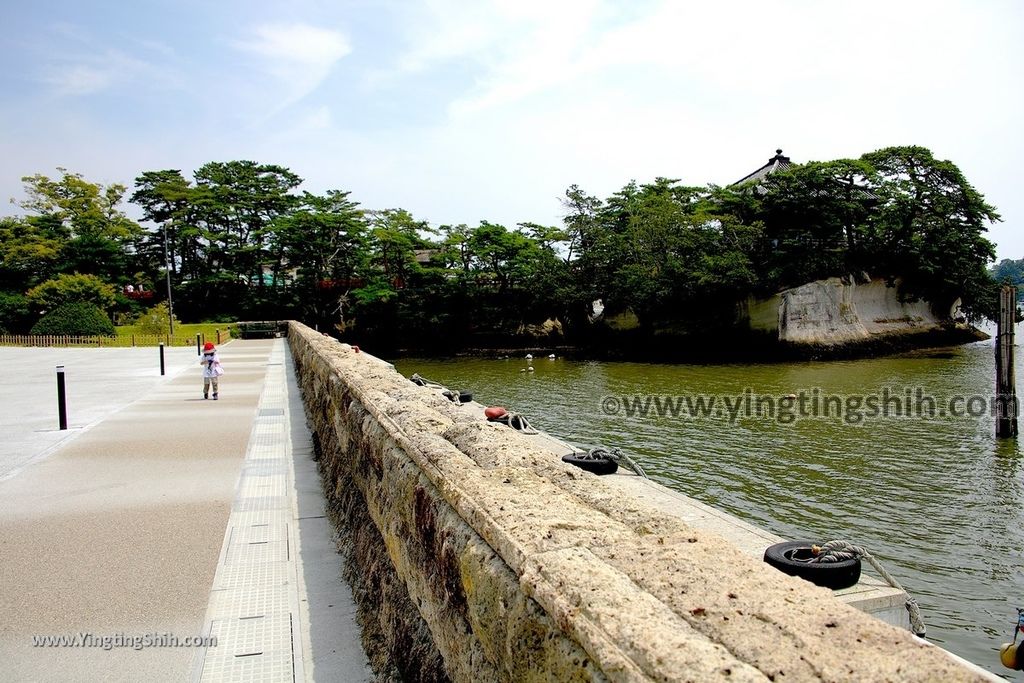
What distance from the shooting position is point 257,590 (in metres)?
5.29

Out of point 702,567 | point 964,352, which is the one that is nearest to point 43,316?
point 702,567

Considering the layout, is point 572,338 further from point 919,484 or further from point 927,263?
point 919,484

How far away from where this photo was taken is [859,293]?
38562 mm

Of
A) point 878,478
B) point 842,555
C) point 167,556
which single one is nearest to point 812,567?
point 842,555

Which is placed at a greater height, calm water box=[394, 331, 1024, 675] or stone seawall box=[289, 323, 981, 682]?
stone seawall box=[289, 323, 981, 682]

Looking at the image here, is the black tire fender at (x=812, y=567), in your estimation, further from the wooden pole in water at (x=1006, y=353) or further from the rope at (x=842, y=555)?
the wooden pole in water at (x=1006, y=353)

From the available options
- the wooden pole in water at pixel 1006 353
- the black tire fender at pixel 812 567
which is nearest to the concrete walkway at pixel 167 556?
the black tire fender at pixel 812 567

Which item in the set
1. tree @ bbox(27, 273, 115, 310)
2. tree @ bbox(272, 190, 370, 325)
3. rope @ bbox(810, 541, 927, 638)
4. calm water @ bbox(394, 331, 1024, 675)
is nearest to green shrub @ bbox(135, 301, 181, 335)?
tree @ bbox(27, 273, 115, 310)

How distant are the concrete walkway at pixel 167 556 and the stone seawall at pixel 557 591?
1.69 ft

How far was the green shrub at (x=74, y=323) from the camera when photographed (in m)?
40.0

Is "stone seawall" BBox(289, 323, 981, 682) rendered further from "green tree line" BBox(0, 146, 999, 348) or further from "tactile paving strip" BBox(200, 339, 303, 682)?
"green tree line" BBox(0, 146, 999, 348)

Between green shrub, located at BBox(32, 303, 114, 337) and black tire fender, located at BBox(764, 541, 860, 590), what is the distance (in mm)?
43331

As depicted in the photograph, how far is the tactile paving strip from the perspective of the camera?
13.9ft

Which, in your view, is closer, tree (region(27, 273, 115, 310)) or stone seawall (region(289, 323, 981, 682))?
stone seawall (region(289, 323, 981, 682))
